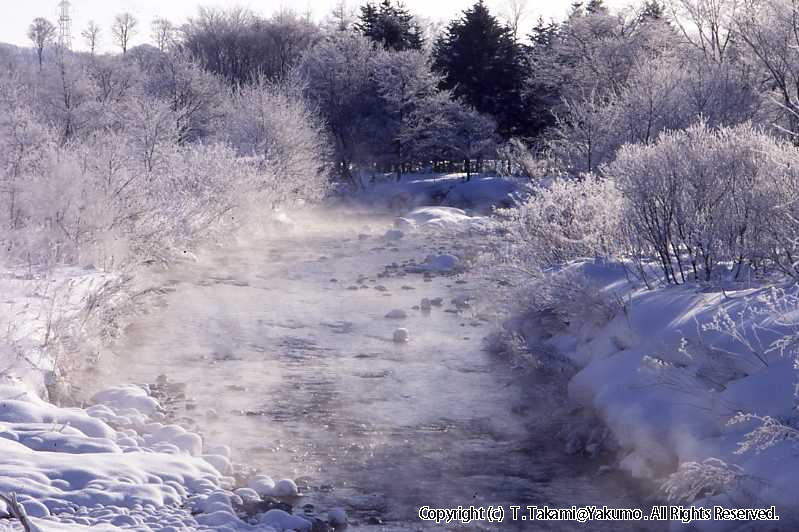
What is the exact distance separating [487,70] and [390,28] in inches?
299

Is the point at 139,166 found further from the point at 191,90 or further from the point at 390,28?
the point at 390,28

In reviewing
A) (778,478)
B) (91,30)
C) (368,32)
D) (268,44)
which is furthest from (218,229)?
(91,30)

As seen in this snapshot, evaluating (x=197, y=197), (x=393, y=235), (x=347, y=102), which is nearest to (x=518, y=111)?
(x=347, y=102)

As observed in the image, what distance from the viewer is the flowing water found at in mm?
8031

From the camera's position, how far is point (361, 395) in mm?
10844

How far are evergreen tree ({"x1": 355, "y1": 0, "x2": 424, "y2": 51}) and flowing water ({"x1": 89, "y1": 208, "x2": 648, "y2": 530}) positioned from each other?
2958 centimetres

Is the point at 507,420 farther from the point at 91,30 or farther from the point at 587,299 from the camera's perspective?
the point at 91,30

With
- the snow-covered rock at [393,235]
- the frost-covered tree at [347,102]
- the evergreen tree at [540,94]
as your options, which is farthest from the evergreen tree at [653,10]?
the snow-covered rock at [393,235]

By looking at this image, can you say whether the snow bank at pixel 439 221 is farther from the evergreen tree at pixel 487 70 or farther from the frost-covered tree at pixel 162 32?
the frost-covered tree at pixel 162 32

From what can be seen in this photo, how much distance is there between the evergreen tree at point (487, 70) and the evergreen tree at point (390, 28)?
3843mm

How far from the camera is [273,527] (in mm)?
6754

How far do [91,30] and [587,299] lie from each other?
71139 mm

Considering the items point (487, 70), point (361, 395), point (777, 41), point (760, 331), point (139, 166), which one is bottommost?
point (361, 395)

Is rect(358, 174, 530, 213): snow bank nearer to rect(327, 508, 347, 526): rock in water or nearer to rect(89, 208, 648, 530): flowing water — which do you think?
rect(89, 208, 648, 530): flowing water
